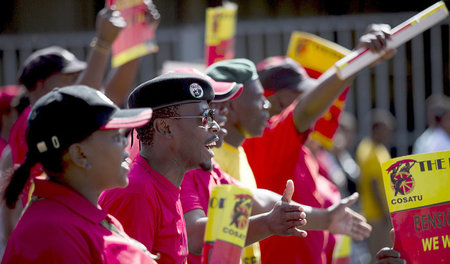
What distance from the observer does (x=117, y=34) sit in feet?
15.8

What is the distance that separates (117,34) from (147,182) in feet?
6.40

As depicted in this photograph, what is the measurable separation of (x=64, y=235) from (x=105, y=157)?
1.06 feet

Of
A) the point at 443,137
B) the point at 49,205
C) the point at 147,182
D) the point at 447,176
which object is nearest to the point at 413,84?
the point at 443,137

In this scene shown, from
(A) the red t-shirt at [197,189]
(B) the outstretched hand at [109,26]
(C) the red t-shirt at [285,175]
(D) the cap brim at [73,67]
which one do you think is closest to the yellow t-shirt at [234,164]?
(A) the red t-shirt at [197,189]

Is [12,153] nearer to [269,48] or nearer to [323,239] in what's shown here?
[323,239]

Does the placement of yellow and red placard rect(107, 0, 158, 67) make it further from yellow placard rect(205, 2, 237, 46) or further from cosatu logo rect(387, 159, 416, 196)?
cosatu logo rect(387, 159, 416, 196)

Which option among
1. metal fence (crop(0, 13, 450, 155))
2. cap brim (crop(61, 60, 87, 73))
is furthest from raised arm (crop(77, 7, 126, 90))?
metal fence (crop(0, 13, 450, 155))

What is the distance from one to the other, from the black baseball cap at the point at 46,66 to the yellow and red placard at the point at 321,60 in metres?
1.68

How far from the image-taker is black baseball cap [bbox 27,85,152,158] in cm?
249

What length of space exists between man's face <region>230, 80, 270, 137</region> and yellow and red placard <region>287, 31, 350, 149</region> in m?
1.24

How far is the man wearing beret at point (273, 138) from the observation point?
4246 millimetres

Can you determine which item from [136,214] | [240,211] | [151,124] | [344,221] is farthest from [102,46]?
[240,211]

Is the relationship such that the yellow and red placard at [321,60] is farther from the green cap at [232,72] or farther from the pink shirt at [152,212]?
the pink shirt at [152,212]

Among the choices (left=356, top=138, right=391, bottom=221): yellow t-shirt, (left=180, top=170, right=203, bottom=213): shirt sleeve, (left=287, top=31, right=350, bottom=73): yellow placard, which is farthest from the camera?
(left=356, top=138, right=391, bottom=221): yellow t-shirt
